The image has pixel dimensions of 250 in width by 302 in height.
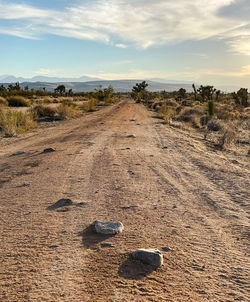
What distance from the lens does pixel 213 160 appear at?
8938 millimetres

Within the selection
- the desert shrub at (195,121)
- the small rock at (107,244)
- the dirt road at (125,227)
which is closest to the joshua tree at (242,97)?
the desert shrub at (195,121)

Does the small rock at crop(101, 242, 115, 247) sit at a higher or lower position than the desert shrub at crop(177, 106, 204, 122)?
lower

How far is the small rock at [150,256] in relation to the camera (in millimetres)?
3344

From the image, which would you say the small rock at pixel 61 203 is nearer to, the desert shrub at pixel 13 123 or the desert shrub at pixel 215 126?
the desert shrub at pixel 13 123

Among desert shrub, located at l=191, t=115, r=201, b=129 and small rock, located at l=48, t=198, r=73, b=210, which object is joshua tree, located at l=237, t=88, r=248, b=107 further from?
small rock, located at l=48, t=198, r=73, b=210

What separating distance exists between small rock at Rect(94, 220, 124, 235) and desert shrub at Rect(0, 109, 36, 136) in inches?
420

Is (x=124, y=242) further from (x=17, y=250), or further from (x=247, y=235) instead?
(x=247, y=235)

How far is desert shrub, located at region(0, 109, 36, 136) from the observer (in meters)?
13.7

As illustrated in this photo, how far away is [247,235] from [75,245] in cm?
234

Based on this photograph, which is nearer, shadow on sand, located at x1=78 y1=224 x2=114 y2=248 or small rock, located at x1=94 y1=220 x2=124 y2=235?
shadow on sand, located at x1=78 y1=224 x2=114 y2=248

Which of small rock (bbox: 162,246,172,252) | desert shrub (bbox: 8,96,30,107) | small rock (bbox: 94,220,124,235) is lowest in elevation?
small rock (bbox: 162,246,172,252)

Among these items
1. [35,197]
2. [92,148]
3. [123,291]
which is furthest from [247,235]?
[92,148]

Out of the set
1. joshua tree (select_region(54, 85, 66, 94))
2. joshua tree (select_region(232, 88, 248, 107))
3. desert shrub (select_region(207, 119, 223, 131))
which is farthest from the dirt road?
joshua tree (select_region(54, 85, 66, 94))

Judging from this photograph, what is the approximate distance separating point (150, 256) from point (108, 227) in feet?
3.05
